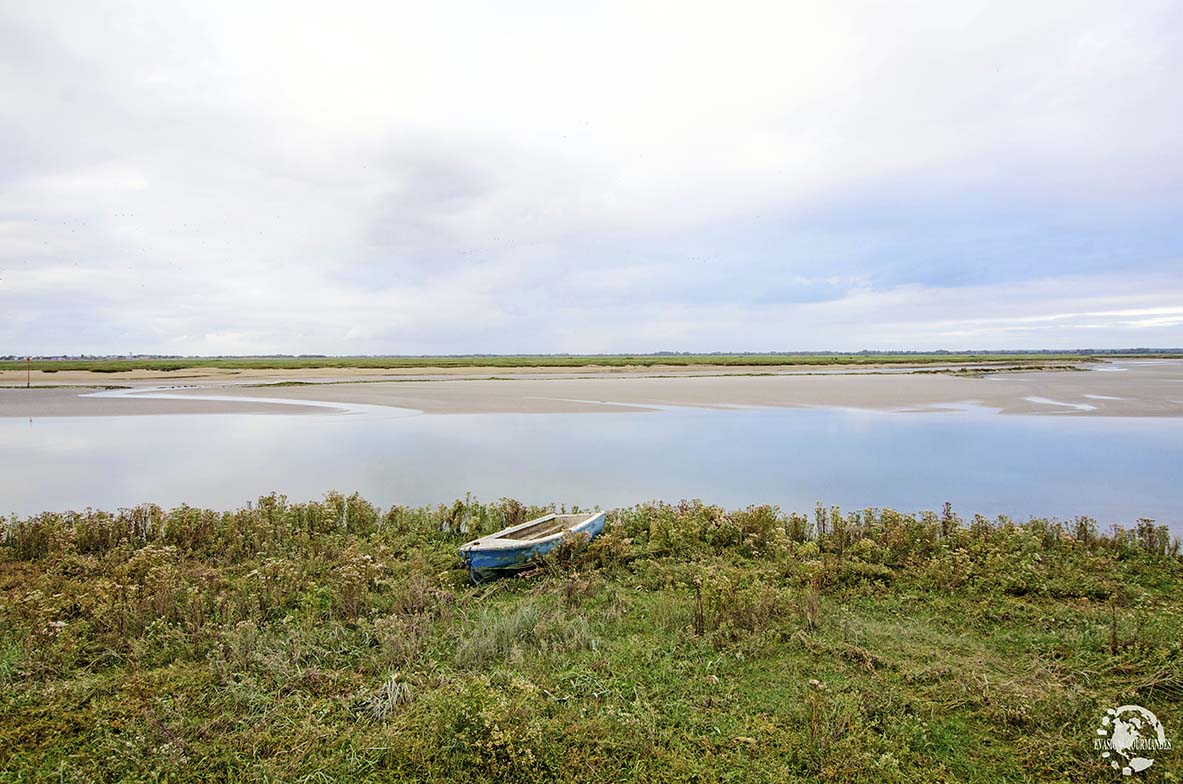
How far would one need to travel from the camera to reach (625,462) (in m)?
20.8

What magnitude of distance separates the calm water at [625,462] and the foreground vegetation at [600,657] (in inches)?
187

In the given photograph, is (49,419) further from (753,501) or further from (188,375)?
(188,375)

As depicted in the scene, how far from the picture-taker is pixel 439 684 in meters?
6.66

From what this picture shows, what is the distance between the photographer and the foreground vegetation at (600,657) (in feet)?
18.1

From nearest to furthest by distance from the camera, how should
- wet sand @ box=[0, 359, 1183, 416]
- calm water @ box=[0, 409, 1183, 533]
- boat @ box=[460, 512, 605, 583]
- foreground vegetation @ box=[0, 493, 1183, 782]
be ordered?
foreground vegetation @ box=[0, 493, 1183, 782] < boat @ box=[460, 512, 605, 583] < calm water @ box=[0, 409, 1183, 533] < wet sand @ box=[0, 359, 1183, 416]

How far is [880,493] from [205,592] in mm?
15599

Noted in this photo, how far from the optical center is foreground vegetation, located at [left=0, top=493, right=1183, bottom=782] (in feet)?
18.1

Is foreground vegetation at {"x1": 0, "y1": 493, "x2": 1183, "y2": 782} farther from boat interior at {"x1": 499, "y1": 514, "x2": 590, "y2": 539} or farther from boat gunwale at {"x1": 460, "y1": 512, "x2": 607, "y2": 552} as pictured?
boat interior at {"x1": 499, "y1": 514, "x2": 590, "y2": 539}

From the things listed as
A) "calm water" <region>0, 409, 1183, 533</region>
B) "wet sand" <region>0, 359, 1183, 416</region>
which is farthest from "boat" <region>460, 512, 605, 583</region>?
"wet sand" <region>0, 359, 1183, 416</region>

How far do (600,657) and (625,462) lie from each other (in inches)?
532

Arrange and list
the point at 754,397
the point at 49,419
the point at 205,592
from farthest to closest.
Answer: the point at 754,397 < the point at 49,419 < the point at 205,592

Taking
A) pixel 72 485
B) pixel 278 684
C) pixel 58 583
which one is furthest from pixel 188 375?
pixel 278 684

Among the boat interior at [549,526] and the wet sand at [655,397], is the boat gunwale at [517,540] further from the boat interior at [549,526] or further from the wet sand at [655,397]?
the wet sand at [655,397]

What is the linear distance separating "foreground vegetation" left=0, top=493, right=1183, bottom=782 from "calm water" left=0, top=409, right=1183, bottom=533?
15.6 feet
